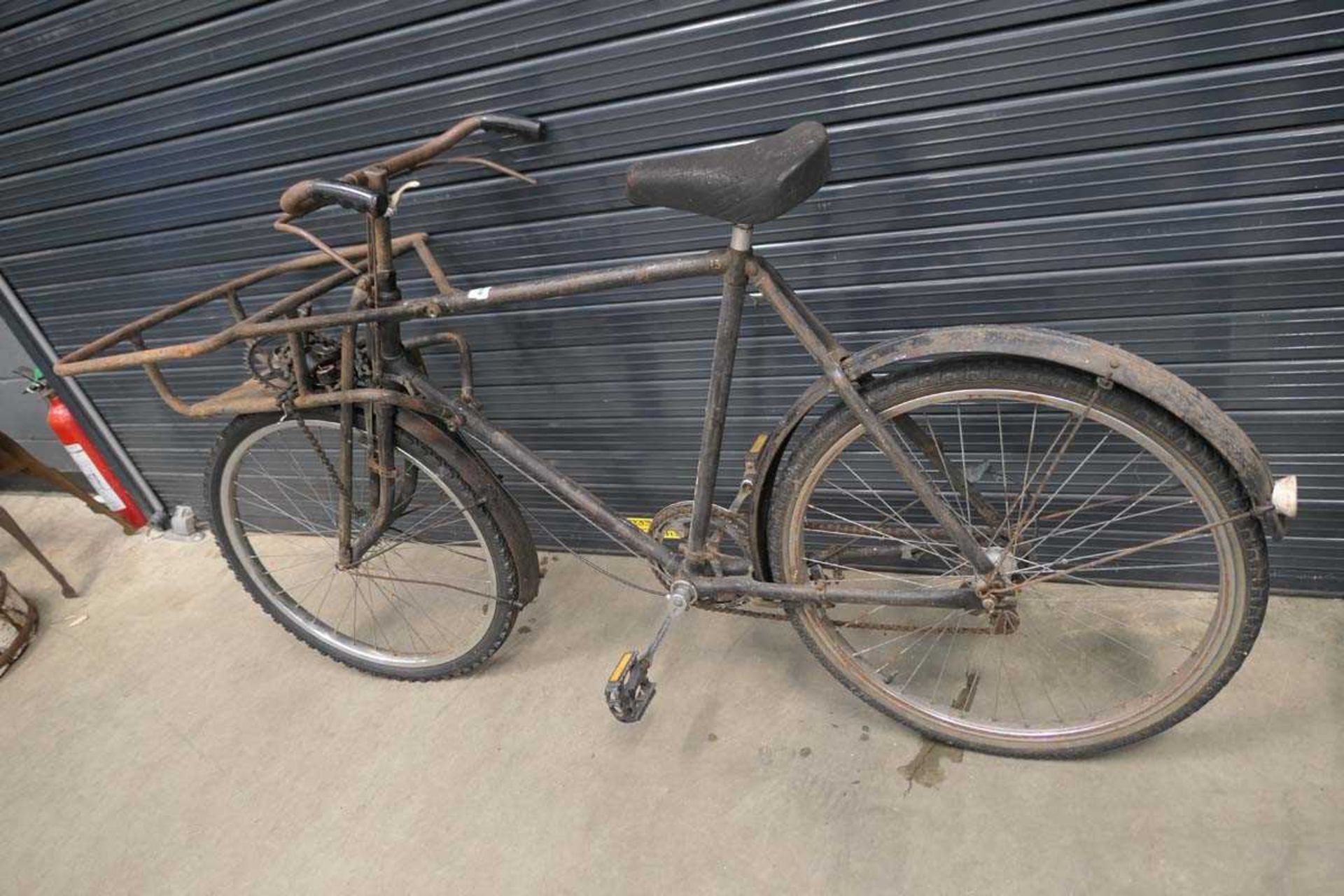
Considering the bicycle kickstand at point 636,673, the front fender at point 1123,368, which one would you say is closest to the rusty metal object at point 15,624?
the bicycle kickstand at point 636,673

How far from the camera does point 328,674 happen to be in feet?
7.45

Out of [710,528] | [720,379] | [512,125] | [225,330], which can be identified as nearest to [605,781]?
[710,528]

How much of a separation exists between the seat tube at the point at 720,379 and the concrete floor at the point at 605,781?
545mm

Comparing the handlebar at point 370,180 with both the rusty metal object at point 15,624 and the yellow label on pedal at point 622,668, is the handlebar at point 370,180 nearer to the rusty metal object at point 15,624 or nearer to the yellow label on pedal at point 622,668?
the yellow label on pedal at point 622,668

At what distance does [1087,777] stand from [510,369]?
5.72 ft

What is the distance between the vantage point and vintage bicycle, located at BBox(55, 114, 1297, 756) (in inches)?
53.6

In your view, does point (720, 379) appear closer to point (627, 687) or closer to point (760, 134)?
point (760, 134)

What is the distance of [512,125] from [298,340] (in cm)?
67

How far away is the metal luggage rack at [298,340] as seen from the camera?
163 centimetres

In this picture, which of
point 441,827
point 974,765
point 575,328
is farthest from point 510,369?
point 974,765

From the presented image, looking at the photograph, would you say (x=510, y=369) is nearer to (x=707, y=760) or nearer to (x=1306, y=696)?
(x=707, y=760)

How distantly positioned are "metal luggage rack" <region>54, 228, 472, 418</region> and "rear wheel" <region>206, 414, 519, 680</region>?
0.41ft

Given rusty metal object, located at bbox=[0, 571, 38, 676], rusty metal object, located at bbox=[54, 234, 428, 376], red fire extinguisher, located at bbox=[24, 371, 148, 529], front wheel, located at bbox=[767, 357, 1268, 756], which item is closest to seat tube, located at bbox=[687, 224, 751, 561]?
front wheel, located at bbox=[767, 357, 1268, 756]

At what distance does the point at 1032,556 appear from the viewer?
2.02 m
